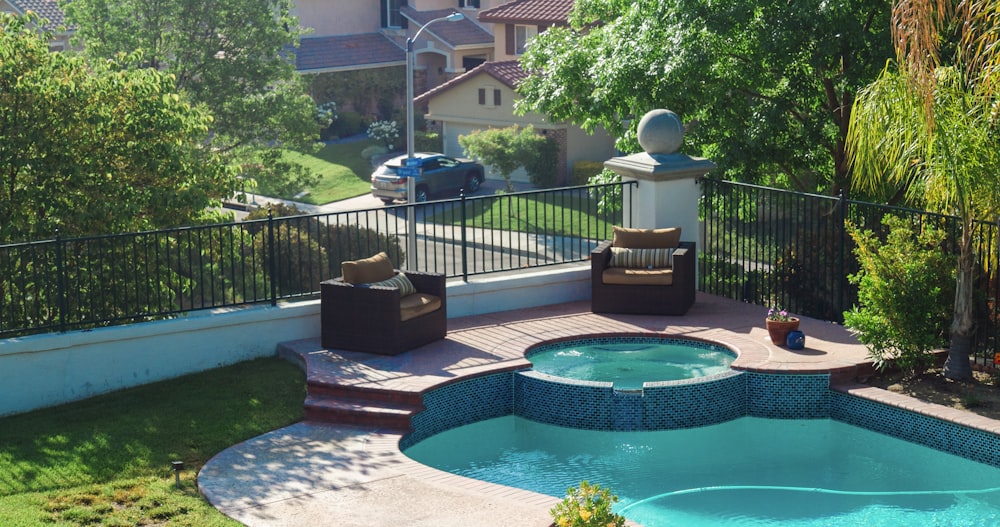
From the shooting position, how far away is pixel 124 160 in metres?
15.2

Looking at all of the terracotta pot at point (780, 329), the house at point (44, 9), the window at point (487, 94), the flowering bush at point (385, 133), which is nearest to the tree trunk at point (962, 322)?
the terracotta pot at point (780, 329)

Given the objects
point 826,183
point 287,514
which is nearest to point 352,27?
point 826,183

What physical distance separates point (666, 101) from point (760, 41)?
1.74 m

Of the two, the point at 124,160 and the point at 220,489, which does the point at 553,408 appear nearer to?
the point at 220,489

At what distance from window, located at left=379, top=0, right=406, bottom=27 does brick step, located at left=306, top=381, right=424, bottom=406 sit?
144ft

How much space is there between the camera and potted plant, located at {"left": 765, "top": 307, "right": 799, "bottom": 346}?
12.8 m

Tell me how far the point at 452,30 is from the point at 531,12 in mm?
6279

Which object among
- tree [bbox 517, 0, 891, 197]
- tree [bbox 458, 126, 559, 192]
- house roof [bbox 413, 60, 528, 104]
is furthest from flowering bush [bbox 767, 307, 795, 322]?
house roof [bbox 413, 60, 528, 104]

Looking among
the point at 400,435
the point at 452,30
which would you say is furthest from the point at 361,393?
the point at 452,30

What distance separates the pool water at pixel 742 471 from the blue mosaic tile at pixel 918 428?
9 cm

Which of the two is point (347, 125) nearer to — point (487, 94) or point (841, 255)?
point (487, 94)

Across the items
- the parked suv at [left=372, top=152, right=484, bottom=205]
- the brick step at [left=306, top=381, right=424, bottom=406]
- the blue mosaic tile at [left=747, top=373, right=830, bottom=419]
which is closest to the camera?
the brick step at [left=306, top=381, right=424, bottom=406]

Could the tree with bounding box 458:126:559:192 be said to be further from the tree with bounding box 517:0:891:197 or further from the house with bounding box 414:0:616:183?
the tree with bounding box 517:0:891:197

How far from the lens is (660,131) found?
14.7 m
